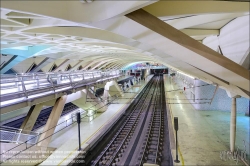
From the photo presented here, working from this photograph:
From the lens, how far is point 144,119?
13.7 m

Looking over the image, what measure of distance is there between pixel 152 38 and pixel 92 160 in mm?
6260

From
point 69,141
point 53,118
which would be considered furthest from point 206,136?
point 53,118

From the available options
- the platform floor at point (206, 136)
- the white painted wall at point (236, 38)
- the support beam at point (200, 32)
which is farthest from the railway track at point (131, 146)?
the support beam at point (200, 32)

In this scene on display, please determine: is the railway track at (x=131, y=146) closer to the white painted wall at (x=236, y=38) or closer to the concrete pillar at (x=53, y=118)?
the concrete pillar at (x=53, y=118)

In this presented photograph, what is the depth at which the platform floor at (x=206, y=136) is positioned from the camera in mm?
6766

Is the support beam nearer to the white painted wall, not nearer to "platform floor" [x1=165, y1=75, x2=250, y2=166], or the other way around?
the white painted wall

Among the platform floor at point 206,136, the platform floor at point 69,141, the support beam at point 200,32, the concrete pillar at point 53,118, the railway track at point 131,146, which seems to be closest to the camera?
the support beam at point 200,32

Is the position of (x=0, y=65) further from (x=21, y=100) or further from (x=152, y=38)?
(x=152, y=38)

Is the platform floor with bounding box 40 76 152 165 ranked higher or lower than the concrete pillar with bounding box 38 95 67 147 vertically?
lower

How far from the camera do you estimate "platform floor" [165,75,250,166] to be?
266 inches

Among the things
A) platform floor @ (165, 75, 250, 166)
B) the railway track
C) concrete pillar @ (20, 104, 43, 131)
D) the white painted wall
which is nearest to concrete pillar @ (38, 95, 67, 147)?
concrete pillar @ (20, 104, 43, 131)

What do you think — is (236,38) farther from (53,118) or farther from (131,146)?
(53,118)

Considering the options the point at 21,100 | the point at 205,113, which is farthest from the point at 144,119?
the point at 21,100

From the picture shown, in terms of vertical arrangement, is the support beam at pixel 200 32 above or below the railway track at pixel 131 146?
above
